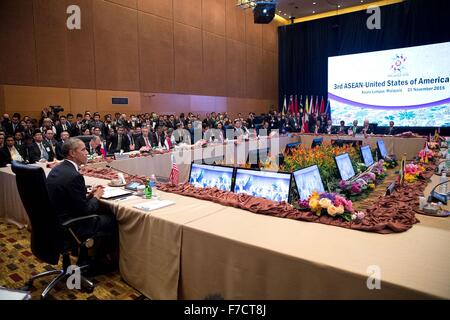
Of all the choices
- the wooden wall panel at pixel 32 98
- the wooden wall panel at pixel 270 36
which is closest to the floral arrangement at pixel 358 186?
the wooden wall panel at pixel 32 98

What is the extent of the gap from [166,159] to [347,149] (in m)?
3.15

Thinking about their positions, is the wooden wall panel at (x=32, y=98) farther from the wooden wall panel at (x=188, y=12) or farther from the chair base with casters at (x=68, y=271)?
the chair base with casters at (x=68, y=271)

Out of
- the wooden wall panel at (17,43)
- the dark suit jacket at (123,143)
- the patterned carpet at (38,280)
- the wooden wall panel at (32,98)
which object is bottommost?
the patterned carpet at (38,280)

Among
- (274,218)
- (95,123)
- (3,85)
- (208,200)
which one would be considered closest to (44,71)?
(3,85)

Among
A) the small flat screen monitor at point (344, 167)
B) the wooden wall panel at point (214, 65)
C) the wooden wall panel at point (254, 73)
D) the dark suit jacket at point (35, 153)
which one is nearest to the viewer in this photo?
the small flat screen monitor at point (344, 167)

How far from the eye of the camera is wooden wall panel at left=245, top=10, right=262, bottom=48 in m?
14.1

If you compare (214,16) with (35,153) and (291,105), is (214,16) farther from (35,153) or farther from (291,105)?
(35,153)

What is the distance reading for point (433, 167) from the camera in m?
3.68

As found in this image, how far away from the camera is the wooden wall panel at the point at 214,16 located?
1209 cm

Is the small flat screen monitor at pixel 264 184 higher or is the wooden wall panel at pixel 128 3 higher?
the wooden wall panel at pixel 128 3

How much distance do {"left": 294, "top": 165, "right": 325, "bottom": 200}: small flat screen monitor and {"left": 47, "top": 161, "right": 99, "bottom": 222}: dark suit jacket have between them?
66.0 inches

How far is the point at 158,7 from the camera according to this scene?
10.4 meters

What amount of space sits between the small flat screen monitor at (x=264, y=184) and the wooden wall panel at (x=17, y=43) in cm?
722

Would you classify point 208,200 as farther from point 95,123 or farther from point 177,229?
point 95,123
